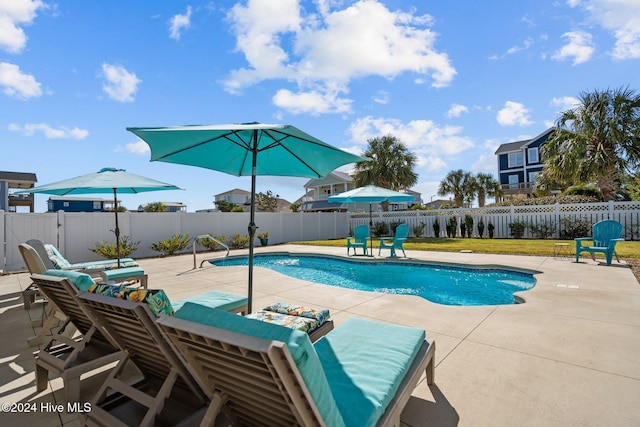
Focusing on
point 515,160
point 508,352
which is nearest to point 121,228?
point 508,352

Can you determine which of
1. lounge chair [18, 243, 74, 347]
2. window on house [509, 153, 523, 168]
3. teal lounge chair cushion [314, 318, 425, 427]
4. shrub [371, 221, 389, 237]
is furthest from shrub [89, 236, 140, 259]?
window on house [509, 153, 523, 168]

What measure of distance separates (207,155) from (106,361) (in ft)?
9.91

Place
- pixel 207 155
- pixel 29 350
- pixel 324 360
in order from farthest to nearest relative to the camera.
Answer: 1. pixel 207 155
2. pixel 29 350
3. pixel 324 360

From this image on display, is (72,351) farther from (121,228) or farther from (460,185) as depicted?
(460,185)

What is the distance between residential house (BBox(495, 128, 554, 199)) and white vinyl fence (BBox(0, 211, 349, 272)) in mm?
23842

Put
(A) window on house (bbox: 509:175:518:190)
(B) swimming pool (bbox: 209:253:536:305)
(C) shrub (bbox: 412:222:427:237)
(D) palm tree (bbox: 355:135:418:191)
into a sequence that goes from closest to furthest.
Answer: (B) swimming pool (bbox: 209:253:536:305) → (C) shrub (bbox: 412:222:427:237) → (D) palm tree (bbox: 355:135:418:191) → (A) window on house (bbox: 509:175:518:190)

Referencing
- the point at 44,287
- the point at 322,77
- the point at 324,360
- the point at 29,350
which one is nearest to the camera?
the point at 324,360

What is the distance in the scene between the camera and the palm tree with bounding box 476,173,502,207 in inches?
1075

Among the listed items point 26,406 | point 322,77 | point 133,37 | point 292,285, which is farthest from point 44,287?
point 322,77

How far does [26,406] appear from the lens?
2330 mm

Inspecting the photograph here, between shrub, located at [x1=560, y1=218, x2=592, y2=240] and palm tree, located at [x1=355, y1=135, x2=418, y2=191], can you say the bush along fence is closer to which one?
shrub, located at [x1=560, y1=218, x2=592, y2=240]

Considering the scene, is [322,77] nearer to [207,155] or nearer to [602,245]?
[207,155]

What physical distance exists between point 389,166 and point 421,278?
13218 mm

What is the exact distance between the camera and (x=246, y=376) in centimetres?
131
